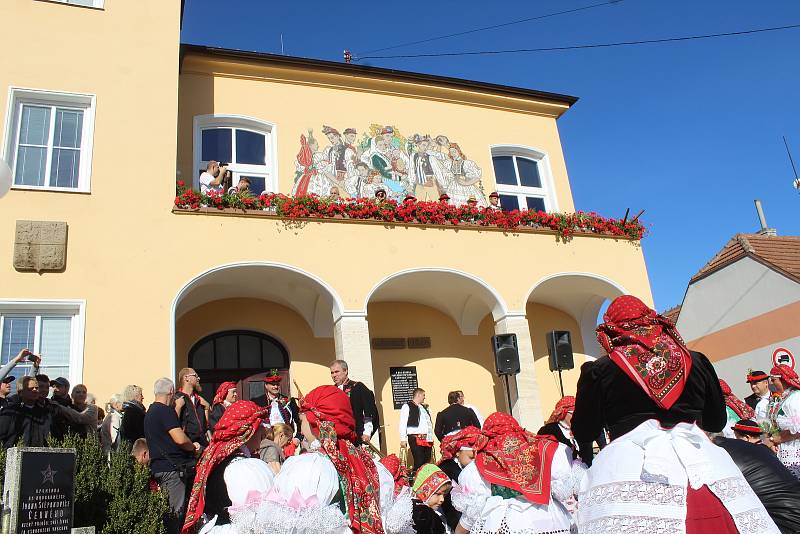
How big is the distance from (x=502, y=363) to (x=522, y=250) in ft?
9.01

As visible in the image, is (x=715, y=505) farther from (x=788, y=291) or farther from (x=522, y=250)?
(x=788, y=291)

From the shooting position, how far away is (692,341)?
71.9 ft

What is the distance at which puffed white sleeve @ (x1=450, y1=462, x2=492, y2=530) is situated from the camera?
4.57 m

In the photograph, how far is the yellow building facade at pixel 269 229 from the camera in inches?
411

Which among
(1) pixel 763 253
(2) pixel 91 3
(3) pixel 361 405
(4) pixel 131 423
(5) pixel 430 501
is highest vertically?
(2) pixel 91 3

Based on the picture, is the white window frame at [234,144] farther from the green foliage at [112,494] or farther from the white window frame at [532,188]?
the green foliage at [112,494]

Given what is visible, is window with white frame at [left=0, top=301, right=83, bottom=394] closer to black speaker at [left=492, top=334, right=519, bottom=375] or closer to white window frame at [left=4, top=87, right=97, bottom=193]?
white window frame at [left=4, top=87, right=97, bottom=193]

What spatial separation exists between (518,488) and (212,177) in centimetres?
977

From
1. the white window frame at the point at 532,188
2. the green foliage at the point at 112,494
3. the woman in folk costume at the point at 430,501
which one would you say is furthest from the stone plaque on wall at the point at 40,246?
the white window frame at the point at 532,188

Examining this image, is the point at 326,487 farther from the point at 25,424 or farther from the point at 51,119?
the point at 51,119

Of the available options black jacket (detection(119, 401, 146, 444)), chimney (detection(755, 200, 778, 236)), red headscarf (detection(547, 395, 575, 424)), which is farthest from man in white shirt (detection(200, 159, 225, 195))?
chimney (detection(755, 200, 778, 236))

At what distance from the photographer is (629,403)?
3.15 m

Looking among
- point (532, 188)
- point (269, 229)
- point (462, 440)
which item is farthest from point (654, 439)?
point (532, 188)

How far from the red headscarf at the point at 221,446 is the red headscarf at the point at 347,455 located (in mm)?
333
